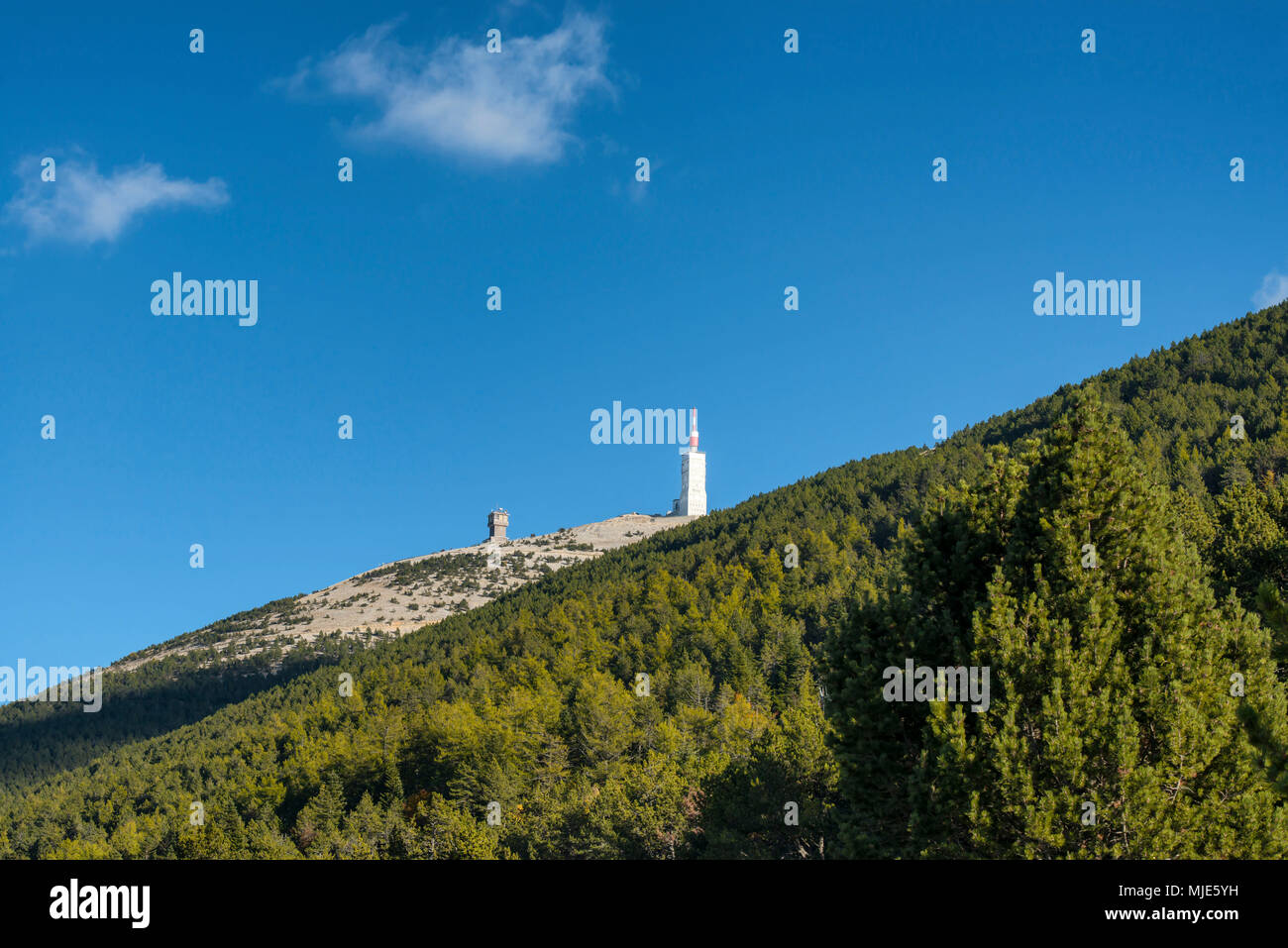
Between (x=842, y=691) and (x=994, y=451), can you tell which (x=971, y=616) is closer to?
(x=842, y=691)

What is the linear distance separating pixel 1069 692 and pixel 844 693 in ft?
21.9

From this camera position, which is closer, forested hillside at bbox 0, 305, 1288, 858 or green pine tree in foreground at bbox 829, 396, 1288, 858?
green pine tree in foreground at bbox 829, 396, 1288, 858

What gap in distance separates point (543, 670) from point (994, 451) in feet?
274

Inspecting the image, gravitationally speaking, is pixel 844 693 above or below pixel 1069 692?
below

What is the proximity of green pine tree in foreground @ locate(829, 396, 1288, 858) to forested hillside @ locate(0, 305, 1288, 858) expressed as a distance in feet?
0.30

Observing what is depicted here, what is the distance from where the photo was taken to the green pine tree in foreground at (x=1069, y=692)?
23.6m

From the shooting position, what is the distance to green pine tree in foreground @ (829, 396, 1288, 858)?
2359 cm

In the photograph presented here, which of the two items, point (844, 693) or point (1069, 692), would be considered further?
point (844, 693)

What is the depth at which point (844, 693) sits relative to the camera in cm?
2902

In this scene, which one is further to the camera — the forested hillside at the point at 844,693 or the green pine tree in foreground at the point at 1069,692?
the forested hillside at the point at 844,693

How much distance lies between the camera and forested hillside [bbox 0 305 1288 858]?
2427cm

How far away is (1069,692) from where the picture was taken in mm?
24422

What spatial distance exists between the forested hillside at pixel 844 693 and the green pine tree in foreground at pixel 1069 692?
91mm
